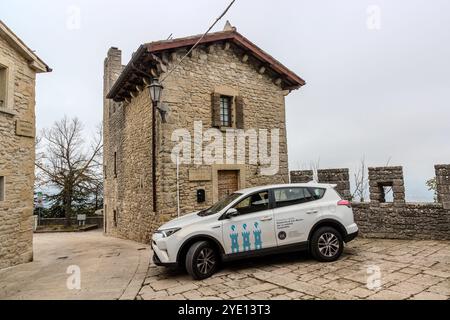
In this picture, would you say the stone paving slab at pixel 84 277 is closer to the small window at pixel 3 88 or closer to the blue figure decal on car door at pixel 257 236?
the blue figure decal on car door at pixel 257 236

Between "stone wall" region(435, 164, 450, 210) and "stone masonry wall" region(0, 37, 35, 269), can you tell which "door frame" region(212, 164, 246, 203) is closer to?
"stone masonry wall" region(0, 37, 35, 269)

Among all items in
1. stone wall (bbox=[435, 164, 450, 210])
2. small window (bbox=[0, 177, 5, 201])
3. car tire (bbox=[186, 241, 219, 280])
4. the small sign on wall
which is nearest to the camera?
car tire (bbox=[186, 241, 219, 280])

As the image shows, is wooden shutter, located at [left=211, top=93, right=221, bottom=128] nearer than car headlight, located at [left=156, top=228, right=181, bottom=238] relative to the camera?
No

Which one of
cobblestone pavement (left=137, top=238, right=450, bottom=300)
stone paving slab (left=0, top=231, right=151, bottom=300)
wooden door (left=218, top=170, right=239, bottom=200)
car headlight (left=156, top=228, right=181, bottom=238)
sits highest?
wooden door (left=218, top=170, right=239, bottom=200)

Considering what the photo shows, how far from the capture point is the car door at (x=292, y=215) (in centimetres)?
536

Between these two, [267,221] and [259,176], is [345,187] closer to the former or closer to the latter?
[259,176]

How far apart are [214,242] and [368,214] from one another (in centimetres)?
500

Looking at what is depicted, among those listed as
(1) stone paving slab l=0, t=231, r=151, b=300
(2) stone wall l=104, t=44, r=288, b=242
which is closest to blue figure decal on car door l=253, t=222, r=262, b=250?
(1) stone paving slab l=0, t=231, r=151, b=300

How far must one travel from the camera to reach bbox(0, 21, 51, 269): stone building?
706 cm

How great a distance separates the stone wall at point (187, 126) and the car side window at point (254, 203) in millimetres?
3287

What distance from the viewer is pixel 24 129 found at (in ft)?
25.1

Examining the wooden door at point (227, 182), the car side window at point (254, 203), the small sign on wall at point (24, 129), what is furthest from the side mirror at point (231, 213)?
the small sign on wall at point (24, 129)

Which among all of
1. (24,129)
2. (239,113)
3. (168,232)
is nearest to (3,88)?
(24,129)

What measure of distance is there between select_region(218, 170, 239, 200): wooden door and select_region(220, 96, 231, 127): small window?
1.61 metres
